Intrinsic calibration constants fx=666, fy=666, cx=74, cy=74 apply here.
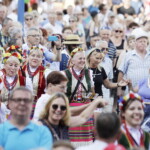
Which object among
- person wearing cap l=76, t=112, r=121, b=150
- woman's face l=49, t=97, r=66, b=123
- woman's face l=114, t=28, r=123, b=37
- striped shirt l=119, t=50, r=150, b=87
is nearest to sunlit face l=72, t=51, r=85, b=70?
striped shirt l=119, t=50, r=150, b=87

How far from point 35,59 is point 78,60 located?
747 millimetres

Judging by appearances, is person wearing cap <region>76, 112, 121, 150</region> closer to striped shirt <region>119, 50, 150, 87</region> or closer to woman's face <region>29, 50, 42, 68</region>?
woman's face <region>29, 50, 42, 68</region>

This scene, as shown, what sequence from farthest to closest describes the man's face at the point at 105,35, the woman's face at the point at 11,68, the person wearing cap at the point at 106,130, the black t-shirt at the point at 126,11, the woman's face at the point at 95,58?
1. the black t-shirt at the point at 126,11
2. the man's face at the point at 105,35
3. the woman's face at the point at 95,58
4. the woman's face at the point at 11,68
5. the person wearing cap at the point at 106,130

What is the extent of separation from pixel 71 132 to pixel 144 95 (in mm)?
1365

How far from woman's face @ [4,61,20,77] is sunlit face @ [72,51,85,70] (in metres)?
0.94

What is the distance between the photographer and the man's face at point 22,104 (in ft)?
22.4

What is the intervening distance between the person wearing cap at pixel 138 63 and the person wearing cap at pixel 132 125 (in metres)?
3.97

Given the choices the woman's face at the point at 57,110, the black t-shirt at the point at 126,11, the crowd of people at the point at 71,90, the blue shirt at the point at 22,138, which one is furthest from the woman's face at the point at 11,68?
the black t-shirt at the point at 126,11

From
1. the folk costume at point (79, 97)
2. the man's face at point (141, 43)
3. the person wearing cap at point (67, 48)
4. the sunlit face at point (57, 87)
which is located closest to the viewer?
the sunlit face at point (57, 87)

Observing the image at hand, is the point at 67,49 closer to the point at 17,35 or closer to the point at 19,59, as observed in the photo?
the point at 17,35

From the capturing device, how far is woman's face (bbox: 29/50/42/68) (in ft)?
36.0

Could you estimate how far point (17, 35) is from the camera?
1370 cm

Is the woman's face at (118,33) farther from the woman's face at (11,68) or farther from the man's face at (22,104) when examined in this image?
the man's face at (22,104)

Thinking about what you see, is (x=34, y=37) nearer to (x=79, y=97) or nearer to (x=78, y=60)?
(x=78, y=60)
